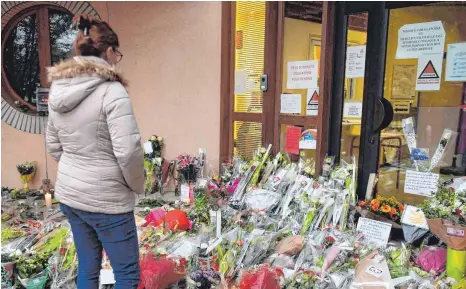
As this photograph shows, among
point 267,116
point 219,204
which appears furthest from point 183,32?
point 219,204

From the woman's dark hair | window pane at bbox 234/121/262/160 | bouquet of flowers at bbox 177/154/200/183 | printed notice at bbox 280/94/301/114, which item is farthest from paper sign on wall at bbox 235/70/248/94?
the woman's dark hair

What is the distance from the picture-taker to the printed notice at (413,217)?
8.79ft

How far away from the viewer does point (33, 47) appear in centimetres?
482

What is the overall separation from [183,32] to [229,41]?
23.6 inches

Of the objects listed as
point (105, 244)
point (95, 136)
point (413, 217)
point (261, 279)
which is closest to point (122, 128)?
point (95, 136)

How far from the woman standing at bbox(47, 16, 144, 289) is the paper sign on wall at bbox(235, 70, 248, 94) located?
7.71 feet

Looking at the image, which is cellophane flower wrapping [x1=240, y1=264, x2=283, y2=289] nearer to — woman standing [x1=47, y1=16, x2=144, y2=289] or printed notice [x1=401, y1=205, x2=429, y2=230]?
woman standing [x1=47, y1=16, x2=144, y2=289]

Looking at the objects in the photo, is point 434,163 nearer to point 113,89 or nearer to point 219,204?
point 219,204

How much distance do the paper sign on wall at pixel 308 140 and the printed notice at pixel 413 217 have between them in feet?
3.27

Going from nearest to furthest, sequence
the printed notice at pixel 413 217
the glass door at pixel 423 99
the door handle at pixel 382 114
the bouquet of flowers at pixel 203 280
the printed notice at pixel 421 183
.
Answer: the bouquet of flowers at pixel 203 280 → the printed notice at pixel 413 217 → the glass door at pixel 423 99 → the printed notice at pixel 421 183 → the door handle at pixel 382 114

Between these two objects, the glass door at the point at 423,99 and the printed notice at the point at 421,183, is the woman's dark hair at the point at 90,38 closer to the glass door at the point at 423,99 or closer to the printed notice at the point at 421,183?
the glass door at the point at 423,99

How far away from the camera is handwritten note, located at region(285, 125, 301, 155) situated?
144 inches

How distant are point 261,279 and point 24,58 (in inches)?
167

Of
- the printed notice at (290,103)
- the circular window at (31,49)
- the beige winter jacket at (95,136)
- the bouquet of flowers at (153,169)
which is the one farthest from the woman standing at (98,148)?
the circular window at (31,49)
